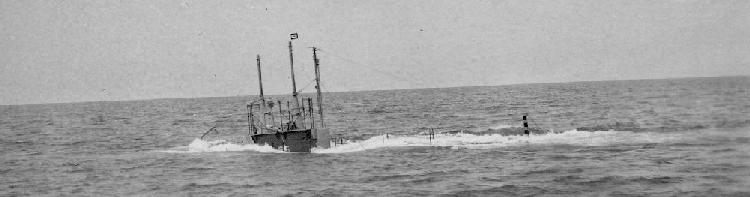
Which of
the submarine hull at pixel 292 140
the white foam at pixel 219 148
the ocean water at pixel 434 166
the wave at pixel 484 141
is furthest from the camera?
the white foam at pixel 219 148

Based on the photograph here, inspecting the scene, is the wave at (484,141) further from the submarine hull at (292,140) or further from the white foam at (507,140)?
the submarine hull at (292,140)

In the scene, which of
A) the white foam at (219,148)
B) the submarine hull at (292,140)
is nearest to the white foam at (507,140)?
the submarine hull at (292,140)

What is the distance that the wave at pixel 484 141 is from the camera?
51.8 metres

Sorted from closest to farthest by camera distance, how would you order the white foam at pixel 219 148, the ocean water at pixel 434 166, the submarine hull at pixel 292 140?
the ocean water at pixel 434 166 < the submarine hull at pixel 292 140 < the white foam at pixel 219 148

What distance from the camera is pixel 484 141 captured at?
5547 cm

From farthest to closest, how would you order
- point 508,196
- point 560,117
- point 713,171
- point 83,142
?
point 560,117
point 83,142
point 713,171
point 508,196

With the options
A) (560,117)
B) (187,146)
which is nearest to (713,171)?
(187,146)

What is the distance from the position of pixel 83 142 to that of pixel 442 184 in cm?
5492

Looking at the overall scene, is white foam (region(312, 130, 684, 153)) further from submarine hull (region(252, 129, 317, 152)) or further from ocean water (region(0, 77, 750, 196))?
submarine hull (region(252, 129, 317, 152))

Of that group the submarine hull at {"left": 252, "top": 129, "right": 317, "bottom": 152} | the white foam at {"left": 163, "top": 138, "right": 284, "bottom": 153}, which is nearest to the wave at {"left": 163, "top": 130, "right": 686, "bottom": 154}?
the white foam at {"left": 163, "top": 138, "right": 284, "bottom": 153}

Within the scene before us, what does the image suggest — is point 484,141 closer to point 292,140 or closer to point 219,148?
point 292,140

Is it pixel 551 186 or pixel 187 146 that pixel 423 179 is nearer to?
pixel 551 186

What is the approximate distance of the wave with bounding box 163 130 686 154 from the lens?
170 feet

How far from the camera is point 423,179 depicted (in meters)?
36.5
